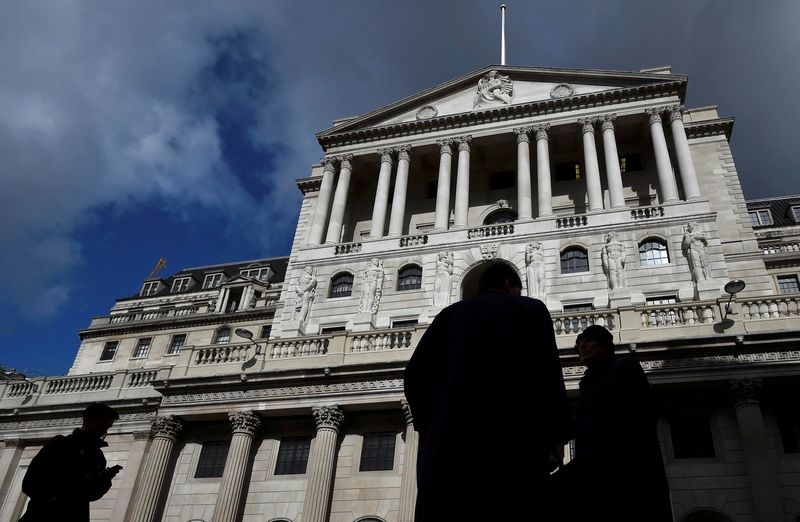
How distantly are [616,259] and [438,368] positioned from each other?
2497cm

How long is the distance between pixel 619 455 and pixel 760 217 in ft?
169

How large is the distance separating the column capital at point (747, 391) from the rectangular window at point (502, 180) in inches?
771

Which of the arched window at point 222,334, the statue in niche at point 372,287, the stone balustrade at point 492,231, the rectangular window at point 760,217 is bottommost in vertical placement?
the statue in niche at point 372,287

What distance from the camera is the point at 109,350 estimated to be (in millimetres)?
53906

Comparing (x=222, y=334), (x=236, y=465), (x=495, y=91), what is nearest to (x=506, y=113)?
(x=495, y=91)

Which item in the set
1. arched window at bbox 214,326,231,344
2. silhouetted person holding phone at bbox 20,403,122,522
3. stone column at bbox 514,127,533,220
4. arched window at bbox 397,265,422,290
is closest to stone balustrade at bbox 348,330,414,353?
arched window at bbox 397,265,422,290

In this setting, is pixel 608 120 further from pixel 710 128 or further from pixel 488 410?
pixel 488 410

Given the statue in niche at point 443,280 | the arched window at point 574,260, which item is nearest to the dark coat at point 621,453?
the statue in niche at point 443,280

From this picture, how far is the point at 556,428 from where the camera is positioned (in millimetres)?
4902

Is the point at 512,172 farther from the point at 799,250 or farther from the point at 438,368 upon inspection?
the point at 438,368

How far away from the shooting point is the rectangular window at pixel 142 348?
172 ft

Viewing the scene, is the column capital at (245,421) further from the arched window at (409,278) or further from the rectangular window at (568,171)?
the rectangular window at (568,171)

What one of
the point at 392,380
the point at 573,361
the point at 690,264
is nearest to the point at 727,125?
the point at 690,264

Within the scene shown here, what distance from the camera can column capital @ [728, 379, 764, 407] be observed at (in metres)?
20.3
